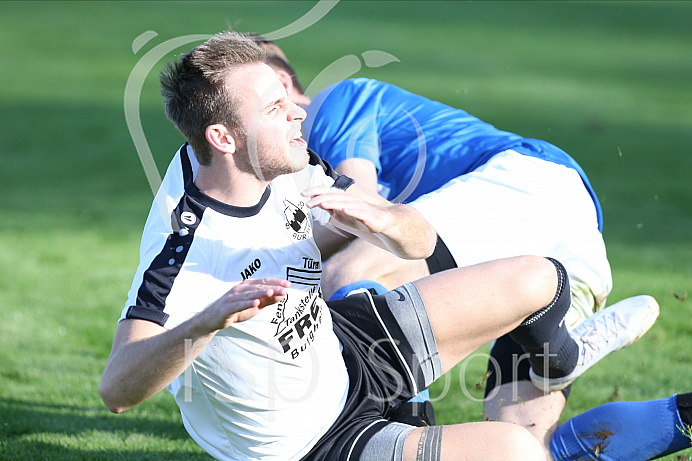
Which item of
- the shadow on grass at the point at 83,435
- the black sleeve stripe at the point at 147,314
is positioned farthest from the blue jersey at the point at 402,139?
the black sleeve stripe at the point at 147,314

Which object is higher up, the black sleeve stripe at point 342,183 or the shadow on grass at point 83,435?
the black sleeve stripe at point 342,183

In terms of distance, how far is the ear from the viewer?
93.4 inches

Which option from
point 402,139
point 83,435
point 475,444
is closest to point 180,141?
point 402,139

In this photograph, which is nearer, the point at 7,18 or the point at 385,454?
the point at 385,454

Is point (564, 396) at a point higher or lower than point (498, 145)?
lower

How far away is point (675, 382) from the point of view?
4195 mm

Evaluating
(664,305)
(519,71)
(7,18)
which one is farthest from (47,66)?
(664,305)

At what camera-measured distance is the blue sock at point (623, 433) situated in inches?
114

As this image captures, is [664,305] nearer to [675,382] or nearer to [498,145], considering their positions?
[675,382]

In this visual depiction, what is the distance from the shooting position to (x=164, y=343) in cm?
198

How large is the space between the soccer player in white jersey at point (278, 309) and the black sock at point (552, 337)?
1 cm

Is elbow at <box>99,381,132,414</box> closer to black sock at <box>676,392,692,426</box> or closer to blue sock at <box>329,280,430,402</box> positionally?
blue sock at <box>329,280,430,402</box>

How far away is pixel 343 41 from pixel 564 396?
15332mm

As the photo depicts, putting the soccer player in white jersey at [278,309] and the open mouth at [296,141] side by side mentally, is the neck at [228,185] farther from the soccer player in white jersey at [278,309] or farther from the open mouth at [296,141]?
the open mouth at [296,141]
